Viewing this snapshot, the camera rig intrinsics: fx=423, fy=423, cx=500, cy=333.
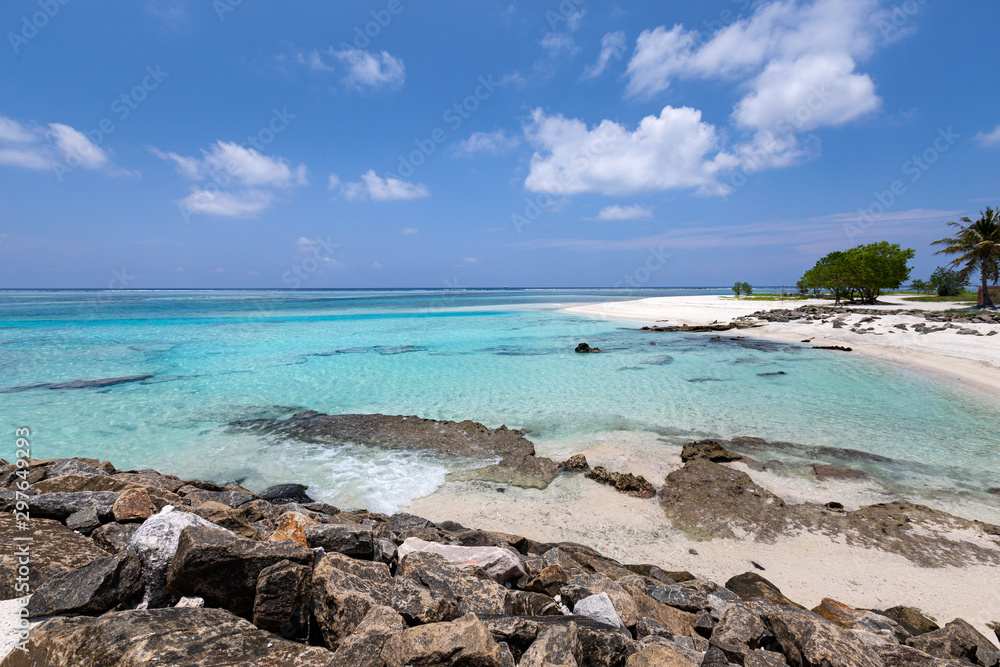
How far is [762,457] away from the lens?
931cm

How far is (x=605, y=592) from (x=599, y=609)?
0.44 meters

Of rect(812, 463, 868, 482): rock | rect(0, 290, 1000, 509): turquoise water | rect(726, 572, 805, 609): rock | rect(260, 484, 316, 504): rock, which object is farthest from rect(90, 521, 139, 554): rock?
rect(812, 463, 868, 482): rock

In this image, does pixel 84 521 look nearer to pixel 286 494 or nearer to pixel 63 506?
pixel 63 506

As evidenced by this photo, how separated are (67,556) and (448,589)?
307cm

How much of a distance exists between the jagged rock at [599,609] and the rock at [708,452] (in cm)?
637

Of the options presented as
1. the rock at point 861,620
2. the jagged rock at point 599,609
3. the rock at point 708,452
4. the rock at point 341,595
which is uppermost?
the rock at point 341,595

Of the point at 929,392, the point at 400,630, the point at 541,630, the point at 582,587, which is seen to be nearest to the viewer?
the point at 400,630

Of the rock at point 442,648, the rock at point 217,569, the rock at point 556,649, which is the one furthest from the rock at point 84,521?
the rock at point 556,649

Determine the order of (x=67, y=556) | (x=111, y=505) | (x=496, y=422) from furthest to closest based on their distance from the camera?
(x=496, y=422) → (x=111, y=505) → (x=67, y=556)

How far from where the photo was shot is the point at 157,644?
2.41 meters

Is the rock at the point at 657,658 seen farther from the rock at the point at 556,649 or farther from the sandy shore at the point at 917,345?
the sandy shore at the point at 917,345

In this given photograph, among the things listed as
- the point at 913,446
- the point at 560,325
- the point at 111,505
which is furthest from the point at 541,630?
the point at 560,325

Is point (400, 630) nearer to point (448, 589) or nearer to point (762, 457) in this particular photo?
point (448, 589)

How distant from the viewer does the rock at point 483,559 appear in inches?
164
